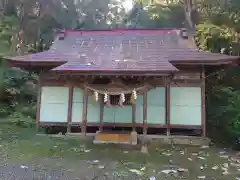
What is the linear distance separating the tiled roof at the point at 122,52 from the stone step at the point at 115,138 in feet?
8.44

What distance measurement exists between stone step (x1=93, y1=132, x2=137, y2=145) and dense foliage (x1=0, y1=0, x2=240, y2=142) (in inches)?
153

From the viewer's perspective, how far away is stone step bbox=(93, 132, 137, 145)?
9969 millimetres

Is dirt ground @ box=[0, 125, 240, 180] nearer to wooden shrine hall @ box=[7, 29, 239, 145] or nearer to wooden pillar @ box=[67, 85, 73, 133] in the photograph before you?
wooden pillar @ box=[67, 85, 73, 133]

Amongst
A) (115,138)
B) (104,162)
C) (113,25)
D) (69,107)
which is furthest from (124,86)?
(113,25)

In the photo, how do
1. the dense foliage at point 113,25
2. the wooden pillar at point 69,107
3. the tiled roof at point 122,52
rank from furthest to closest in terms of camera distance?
the dense foliage at point 113,25
the wooden pillar at point 69,107
the tiled roof at point 122,52

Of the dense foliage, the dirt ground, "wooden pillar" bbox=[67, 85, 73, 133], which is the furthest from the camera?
the dense foliage

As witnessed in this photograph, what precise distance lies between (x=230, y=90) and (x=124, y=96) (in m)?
5.74

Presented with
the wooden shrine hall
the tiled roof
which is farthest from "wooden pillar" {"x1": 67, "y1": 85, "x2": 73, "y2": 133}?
the tiled roof

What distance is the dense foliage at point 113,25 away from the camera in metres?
12.6

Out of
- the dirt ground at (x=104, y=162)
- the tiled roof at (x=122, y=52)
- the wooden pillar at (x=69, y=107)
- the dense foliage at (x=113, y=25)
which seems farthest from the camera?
the dense foliage at (x=113, y=25)

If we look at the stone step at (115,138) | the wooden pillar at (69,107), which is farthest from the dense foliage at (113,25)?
the wooden pillar at (69,107)

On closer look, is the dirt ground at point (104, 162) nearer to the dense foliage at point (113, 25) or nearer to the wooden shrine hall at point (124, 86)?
the wooden shrine hall at point (124, 86)

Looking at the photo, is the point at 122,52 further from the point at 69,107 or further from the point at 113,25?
the point at 113,25

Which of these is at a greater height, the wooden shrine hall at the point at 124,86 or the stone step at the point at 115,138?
the wooden shrine hall at the point at 124,86
